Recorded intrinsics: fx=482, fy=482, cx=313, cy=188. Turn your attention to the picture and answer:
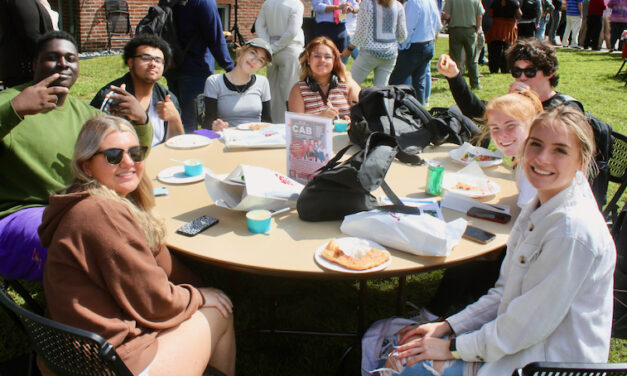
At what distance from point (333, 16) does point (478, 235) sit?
5219mm

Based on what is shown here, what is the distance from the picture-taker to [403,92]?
3227mm

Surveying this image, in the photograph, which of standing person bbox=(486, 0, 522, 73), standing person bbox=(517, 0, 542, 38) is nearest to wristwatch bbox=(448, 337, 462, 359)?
standing person bbox=(486, 0, 522, 73)

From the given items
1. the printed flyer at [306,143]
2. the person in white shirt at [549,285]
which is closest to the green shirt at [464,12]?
the printed flyer at [306,143]

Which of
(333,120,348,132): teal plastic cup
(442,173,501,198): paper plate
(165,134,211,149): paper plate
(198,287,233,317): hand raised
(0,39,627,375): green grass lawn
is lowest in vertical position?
(0,39,627,375): green grass lawn

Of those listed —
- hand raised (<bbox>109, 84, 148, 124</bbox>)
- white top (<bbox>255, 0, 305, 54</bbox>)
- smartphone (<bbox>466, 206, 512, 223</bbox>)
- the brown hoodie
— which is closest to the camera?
the brown hoodie

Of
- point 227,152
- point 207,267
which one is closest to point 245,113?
point 227,152

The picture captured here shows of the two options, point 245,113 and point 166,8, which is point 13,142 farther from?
point 166,8

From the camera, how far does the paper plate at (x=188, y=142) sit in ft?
10.2

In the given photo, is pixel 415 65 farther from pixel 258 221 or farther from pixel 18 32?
pixel 258 221

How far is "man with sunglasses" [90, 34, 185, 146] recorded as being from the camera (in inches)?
135

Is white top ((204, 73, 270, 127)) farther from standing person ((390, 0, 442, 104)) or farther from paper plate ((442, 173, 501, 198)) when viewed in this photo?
standing person ((390, 0, 442, 104))

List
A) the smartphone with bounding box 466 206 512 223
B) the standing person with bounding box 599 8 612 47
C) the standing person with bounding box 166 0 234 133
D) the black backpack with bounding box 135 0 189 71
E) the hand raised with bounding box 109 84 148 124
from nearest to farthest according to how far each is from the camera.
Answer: the smartphone with bounding box 466 206 512 223 → the hand raised with bounding box 109 84 148 124 → the black backpack with bounding box 135 0 189 71 → the standing person with bounding box 166 0 234 133 → the standing person with bounding box 599 8 612 47

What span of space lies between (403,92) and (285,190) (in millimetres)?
1430

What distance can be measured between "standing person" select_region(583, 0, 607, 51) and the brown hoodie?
14.5 m
